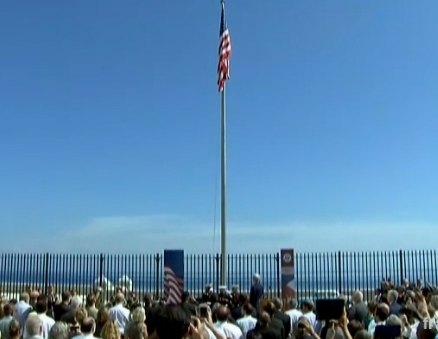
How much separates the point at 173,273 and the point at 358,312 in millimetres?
7679

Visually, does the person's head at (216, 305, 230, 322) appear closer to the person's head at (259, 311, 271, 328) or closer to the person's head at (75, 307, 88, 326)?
the person's head at (259, 311, 271, 328)

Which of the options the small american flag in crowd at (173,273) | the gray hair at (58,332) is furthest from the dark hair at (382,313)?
the small american flag in crowd at (173,273)

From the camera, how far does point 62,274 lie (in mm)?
20391

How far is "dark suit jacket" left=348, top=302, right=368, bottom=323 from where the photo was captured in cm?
995

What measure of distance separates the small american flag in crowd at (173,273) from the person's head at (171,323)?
1315 centimetres

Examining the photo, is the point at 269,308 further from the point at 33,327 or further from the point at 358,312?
the point at 33,327

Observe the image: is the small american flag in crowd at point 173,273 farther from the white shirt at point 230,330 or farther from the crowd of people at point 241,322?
the white shirt at point 230,330

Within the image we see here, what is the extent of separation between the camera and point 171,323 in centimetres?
365

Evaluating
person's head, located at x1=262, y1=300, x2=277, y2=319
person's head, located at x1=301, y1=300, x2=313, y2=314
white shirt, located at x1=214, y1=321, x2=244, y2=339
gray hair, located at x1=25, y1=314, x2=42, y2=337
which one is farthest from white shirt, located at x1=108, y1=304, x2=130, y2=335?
gray hair, located at x1=25, y1=314, x2=42, y2=337

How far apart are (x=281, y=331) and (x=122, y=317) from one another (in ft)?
12.0

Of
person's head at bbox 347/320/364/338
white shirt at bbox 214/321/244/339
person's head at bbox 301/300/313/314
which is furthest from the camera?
person's head at bbox 301/300/313/314

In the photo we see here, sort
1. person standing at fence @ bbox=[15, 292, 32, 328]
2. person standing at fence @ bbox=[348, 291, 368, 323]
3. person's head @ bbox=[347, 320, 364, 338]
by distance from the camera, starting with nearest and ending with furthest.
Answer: person's head @ bbox=[347, 320, 364, 338] < person standing at fence @ bbox=[348, 291, 368, 323] < person standing at fence @ bbox=[15, 292, 32, 328]

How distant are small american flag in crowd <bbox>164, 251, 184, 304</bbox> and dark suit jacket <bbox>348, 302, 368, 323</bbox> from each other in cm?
707

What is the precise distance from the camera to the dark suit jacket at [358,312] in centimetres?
995
